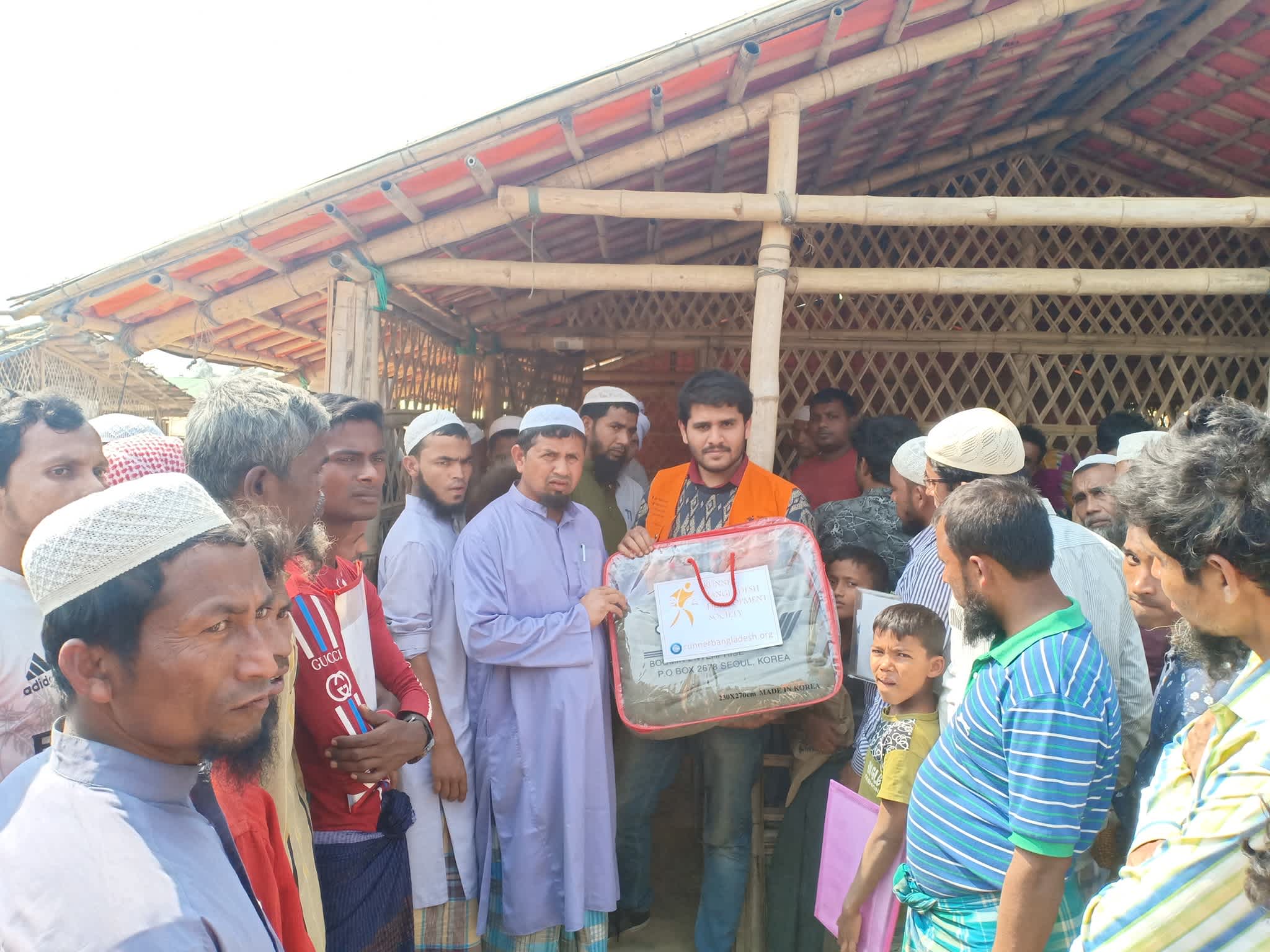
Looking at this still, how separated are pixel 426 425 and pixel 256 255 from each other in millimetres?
971

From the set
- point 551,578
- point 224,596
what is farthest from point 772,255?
point 224,596

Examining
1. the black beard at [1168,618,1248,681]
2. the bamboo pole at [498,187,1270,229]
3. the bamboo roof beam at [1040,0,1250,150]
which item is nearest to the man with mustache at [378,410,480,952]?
the bamboo pole at [498,187,1270,229]

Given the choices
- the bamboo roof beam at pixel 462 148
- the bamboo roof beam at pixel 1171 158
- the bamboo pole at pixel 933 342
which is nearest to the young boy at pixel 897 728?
the bamboo roof beam at pixel 462 148

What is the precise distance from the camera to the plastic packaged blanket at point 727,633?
271 cm

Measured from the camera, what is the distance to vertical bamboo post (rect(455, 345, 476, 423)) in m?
5.75

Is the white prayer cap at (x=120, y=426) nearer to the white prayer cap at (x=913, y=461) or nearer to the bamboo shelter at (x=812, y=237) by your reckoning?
the bamboo shelter at (x=812, y=237)

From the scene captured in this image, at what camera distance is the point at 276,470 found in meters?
1.72

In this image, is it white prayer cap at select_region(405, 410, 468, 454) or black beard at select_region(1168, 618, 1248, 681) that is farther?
white prayer cap at select_region(405, 410, 468, 454)

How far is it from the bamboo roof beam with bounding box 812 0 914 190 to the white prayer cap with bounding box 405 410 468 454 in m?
2.33

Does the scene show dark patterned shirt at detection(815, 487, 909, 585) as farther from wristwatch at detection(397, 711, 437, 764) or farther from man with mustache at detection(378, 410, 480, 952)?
wristwatch at detection(397, 711, 437, 764)

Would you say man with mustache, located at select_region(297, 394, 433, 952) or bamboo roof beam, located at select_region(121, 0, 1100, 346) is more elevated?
bamboo roof beam, located at select_region(121, 0, 1100, 346)

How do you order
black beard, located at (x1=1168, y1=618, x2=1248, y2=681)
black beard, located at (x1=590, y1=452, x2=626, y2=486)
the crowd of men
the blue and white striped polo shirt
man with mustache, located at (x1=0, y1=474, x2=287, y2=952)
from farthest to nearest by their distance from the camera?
black beard, located at (x1=590, y1=452, x2=626, y2=486), the blue and white striped polo shirt, black beard, located at (x1=1168, y1=618, x2=1248, y2=681), the crowd of men, man with mustache, located at (x1=0, y1=474, x2=287, y2=952)

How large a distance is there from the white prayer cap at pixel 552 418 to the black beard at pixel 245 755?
1.71 m

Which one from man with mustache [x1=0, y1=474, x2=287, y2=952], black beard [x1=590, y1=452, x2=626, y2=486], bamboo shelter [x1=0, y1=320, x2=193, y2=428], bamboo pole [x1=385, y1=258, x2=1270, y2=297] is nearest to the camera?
man with mustache [x1=0, y1=474, x2=287, y2=952]
